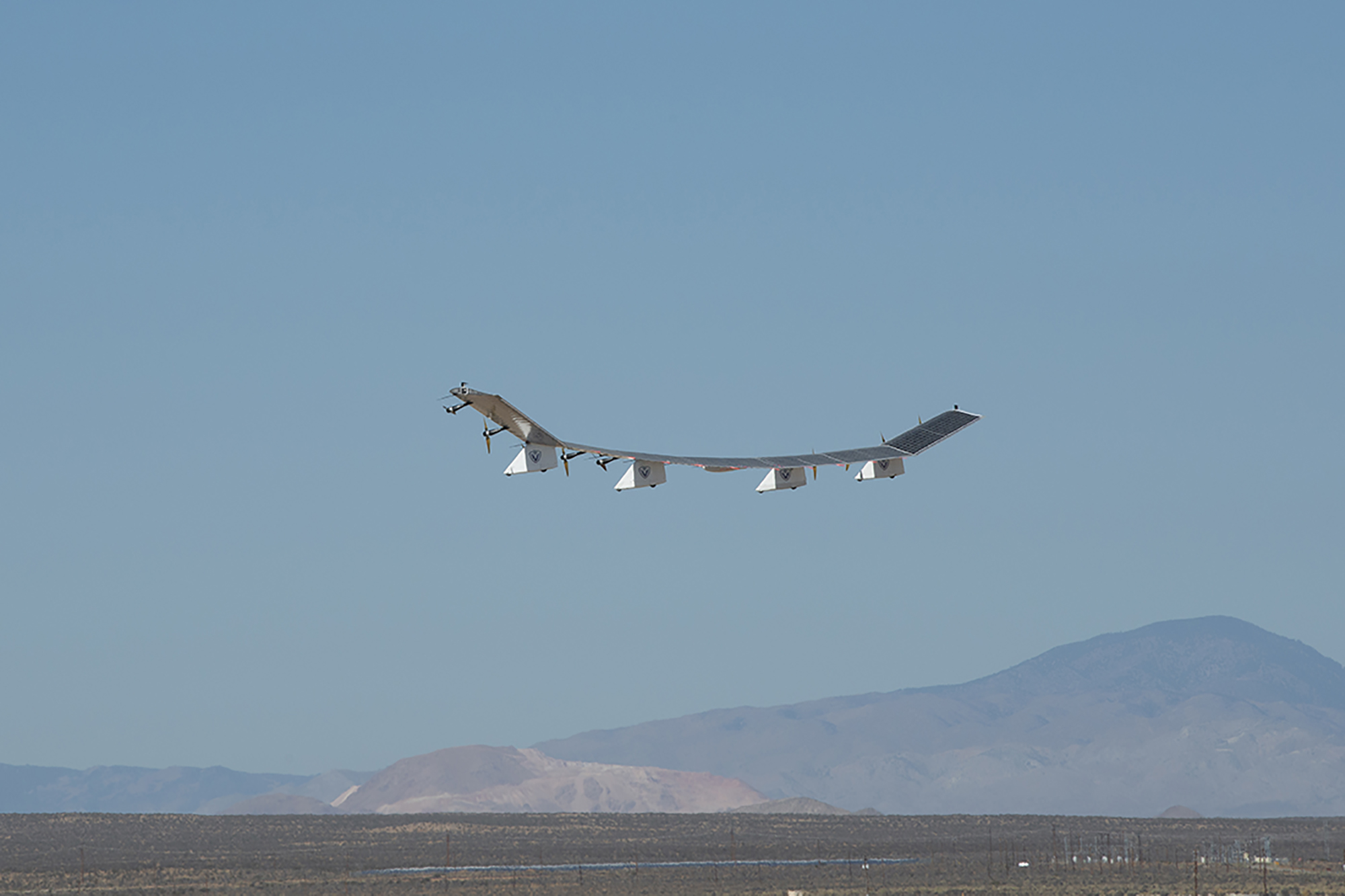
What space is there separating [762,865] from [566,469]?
6463 cm

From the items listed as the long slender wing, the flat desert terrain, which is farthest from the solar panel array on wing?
the flat desert terrain

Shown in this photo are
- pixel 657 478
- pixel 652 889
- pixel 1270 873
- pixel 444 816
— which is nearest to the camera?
pixel 657 478

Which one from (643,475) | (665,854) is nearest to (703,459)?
(643,475)

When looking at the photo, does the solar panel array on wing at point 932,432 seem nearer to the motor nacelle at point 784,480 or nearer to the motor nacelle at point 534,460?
the motor nacelle at point 784,480

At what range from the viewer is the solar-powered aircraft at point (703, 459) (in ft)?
144

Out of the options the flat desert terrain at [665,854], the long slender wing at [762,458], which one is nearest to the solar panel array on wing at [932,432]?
the long slender wing at [762,458]

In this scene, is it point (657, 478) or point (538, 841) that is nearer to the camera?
point (657, 478)

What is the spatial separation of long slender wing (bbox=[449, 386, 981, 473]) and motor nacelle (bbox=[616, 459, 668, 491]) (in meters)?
0.50

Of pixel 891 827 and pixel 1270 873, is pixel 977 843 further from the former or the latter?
pixel 1270 873

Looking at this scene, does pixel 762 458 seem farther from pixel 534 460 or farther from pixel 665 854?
pixel 665 854

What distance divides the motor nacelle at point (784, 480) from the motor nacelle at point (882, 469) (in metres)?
1.50

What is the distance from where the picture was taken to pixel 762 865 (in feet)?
346

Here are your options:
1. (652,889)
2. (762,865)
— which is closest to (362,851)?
(762,865)

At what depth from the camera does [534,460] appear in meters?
45.0
